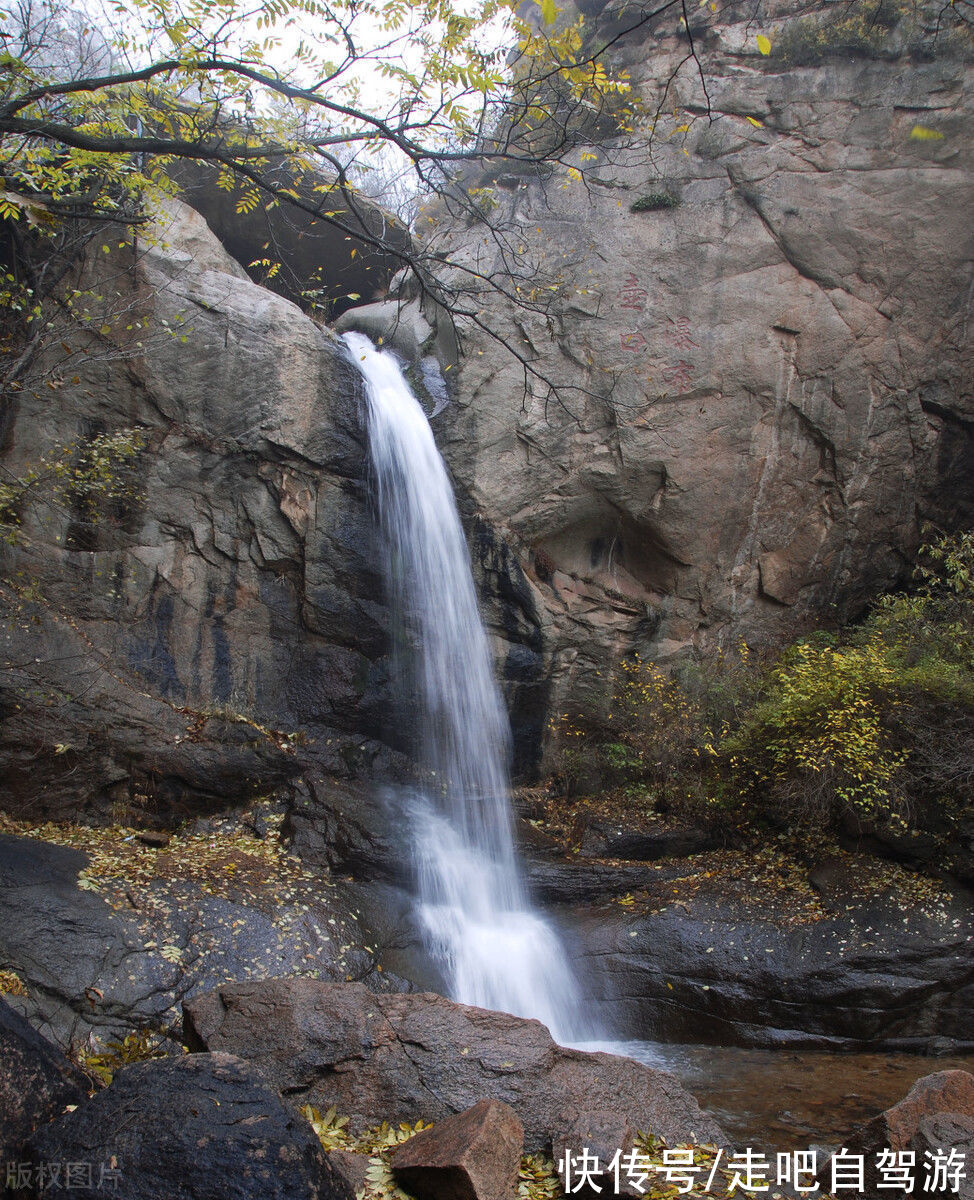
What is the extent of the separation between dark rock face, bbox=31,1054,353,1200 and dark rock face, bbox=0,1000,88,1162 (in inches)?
5.6

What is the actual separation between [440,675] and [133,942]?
16.2 feet

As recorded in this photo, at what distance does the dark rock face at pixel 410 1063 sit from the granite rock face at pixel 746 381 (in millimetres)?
6342

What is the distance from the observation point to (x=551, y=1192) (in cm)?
373

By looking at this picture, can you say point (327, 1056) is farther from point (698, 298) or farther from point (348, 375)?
point (698, 298)

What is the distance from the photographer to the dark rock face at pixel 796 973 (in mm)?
7012

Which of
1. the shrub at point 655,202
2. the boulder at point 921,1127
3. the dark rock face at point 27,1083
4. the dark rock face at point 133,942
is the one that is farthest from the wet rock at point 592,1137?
the shrub at point 655,202

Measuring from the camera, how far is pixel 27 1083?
3.13 meters

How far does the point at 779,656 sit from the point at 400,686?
18.4ft

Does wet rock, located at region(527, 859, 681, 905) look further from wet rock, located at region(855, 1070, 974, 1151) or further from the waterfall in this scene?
A: wet rock, located at region(855, 1070, 974, 1151)

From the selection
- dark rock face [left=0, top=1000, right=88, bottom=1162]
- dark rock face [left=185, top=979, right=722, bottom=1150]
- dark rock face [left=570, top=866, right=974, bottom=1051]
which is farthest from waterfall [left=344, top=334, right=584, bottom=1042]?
dark rock face [left=0, top=1000, right=88, bottom=1162]

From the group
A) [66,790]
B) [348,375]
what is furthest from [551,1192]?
[348,375]

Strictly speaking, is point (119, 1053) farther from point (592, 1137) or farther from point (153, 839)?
point (592, 1137)

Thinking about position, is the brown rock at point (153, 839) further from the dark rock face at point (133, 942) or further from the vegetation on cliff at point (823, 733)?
the vegetation on cliff at point (823, 733)

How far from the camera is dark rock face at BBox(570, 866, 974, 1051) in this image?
7.01 m
